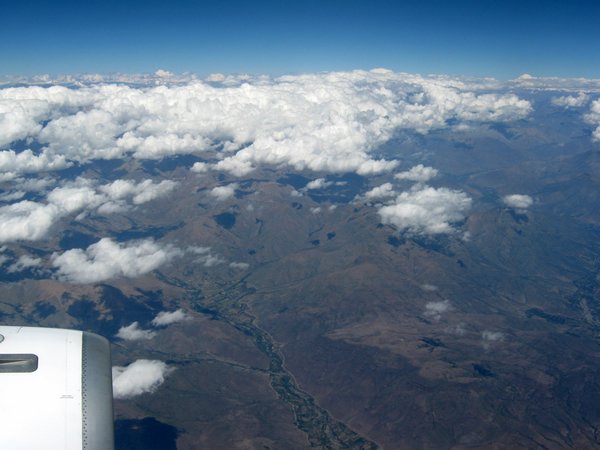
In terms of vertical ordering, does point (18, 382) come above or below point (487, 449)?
above

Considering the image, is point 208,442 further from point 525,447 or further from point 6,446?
point 6,446

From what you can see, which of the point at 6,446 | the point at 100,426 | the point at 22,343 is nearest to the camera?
the point at 6,446

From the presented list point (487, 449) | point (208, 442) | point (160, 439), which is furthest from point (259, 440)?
point (487, 449)

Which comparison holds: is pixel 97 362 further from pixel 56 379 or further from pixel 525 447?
pixel 525 447

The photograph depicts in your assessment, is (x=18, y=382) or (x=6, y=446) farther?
(x=18, y=382)

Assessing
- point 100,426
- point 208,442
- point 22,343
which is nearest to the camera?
point 100,426

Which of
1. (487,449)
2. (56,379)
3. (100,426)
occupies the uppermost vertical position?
(56,379)

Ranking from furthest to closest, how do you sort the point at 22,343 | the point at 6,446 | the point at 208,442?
1. the point at 208,442
2. the point at 22,343
3. the point at 6,446

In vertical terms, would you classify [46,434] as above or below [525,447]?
above

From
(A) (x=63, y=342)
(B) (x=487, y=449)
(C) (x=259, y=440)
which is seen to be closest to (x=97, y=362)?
(A) (x=63, y=342)
